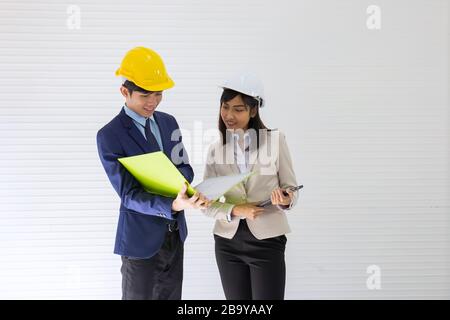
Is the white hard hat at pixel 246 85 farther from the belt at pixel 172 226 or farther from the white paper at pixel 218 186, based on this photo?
the belt at pixel 172 226

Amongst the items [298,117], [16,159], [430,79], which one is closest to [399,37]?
[430,79]

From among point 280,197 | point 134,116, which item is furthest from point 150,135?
point 280,197

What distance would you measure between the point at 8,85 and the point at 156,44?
0.89m

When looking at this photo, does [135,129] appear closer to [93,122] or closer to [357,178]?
[93,122]

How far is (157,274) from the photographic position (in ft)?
6.24

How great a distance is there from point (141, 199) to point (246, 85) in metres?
0.60

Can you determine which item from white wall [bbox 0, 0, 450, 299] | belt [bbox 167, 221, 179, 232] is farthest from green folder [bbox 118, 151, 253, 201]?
white wall [bbox 0, 0, 450, 299]

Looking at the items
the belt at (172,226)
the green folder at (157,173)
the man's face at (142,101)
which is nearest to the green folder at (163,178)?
the green folder at (157,173)

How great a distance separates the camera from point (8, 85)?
3.04 m

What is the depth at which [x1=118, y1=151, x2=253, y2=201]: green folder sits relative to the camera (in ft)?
5.59

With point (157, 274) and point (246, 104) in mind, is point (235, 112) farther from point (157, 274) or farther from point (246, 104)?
point (157, 274)

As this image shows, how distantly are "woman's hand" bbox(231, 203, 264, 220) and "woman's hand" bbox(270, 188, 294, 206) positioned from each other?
2.9 inches

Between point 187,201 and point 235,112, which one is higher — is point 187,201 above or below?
below
